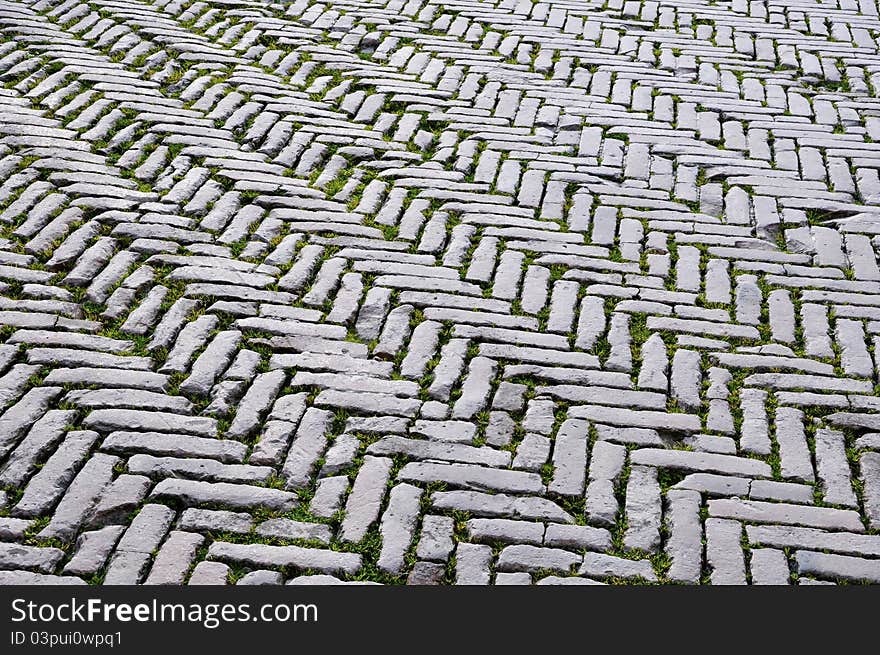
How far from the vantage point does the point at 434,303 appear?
4.08 metres

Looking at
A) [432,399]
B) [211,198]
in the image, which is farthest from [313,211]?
[432,399]

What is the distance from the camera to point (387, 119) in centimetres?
546

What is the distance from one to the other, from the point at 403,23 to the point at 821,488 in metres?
4.39

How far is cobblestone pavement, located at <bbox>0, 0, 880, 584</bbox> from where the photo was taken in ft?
10.1

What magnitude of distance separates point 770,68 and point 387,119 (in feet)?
7.74

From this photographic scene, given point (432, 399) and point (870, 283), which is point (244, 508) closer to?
point (432, 399)

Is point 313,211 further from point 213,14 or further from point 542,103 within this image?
point 213,14

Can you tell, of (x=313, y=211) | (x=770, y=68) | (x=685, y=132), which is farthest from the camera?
(x=770, y=68)

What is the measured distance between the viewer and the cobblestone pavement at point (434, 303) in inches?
121

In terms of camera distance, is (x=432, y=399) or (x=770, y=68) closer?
(x=432, y=399)

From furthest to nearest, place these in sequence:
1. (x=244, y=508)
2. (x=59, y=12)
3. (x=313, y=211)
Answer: (x=59, y=12) → (x=313, y=211) → (x=244, y=508)

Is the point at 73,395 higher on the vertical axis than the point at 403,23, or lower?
lower

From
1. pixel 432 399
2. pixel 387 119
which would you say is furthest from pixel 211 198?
pixel 432 399

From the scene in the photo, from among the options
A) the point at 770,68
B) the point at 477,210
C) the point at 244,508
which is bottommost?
the point at 244,508
